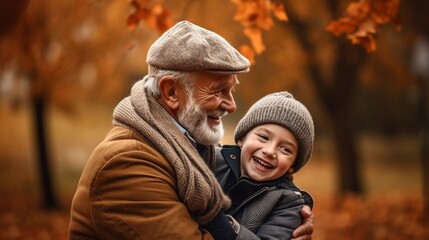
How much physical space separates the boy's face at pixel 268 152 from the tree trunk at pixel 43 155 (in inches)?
512

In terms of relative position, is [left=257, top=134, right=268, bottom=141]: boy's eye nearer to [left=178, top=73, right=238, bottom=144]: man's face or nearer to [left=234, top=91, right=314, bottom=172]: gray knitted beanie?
[left=234, top=91, right=314, bottom=172]: gray knitted beanie

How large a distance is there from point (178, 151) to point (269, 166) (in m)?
0.63

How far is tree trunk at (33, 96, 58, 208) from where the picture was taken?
54.3 feet

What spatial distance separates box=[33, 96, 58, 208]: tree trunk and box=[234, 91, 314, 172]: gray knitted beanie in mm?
12937

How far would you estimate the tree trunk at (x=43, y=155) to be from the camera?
16562 millimetres

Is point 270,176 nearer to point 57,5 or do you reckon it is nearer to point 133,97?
point 133,97

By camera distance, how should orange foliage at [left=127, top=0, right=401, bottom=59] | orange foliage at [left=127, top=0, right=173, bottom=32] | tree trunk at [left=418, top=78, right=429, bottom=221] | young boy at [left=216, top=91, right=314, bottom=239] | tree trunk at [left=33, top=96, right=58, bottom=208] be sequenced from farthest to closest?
tree trunk at [left=33, top=96, right=58, bottom=208] < tree trunk at [left=418, top=78, right=429, bottom=221] < orange foliage at [left=127, top=0, right=173, bottom=32] < orange foliage at [left=127, top=0, right=401, bottom=59] < young boy at [left=216, top=91, right=314, bottom=239]

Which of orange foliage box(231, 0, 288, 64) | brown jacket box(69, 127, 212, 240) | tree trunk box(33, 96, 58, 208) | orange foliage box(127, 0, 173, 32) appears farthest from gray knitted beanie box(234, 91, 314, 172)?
tree trunk box(33, 96, 58, 208)

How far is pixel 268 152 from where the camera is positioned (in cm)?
379

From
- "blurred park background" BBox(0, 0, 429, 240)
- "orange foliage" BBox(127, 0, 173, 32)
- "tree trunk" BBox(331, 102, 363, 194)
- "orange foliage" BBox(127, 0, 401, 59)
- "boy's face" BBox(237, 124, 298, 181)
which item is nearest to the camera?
"boy's face" BBox(237, 124, 298, 181)

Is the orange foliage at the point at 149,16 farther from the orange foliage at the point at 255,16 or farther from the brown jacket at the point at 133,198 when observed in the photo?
the brown jacket at the point at 133,198

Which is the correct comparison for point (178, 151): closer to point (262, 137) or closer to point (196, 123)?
point (196, 123)

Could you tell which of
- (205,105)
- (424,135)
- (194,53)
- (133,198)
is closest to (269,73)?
(424,135)

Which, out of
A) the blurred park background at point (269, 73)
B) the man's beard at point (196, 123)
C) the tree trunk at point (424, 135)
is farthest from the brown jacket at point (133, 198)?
the tree trunk at point (424, 135)
